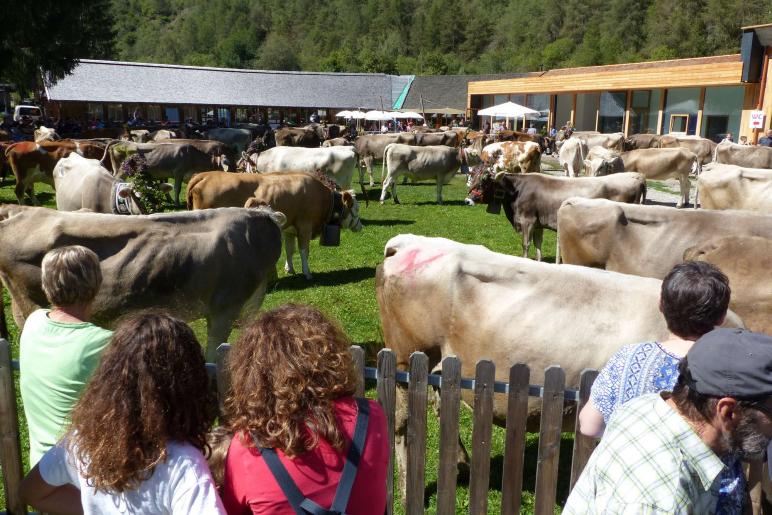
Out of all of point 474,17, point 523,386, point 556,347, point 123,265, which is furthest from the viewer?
point 474,17

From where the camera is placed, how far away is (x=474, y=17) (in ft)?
436

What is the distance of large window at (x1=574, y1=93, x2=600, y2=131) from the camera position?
137 ft

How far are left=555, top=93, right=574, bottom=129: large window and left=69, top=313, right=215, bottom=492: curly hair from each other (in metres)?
45.6

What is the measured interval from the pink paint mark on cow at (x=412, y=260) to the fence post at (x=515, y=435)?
1409 millimetres

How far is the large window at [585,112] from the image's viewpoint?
4181cm

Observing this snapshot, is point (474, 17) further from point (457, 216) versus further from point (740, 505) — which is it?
point (740, 505)

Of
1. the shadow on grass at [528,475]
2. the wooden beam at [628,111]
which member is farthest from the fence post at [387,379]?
the wooden beam at [628,111]

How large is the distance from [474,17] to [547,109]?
312 feet

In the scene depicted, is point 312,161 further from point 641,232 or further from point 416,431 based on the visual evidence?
point 416,431

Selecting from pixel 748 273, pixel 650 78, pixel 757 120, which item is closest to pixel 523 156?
pixel 757 120

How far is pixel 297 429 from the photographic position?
1.92 m

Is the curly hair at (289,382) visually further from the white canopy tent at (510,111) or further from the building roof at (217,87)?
the building roof at (217,87)

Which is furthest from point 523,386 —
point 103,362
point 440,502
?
point 103,362

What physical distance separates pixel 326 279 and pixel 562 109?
129 ft
